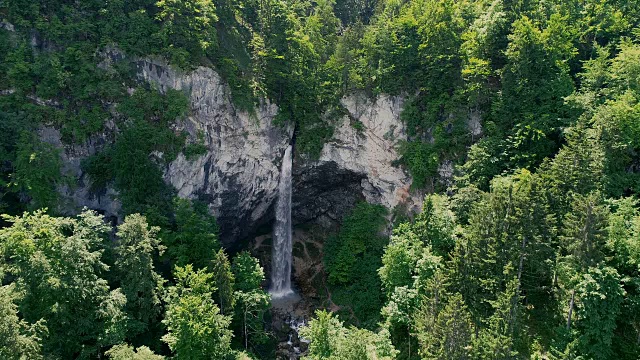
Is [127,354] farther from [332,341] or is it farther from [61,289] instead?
[332,341]

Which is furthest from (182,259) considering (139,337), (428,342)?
(428,342)

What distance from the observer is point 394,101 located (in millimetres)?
41500

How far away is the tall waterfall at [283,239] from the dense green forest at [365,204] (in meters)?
2.74

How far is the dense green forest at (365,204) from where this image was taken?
24641 mm

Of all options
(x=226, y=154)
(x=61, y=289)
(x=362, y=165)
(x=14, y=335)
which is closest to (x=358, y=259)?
(x=362, y=165)

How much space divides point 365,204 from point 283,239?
8.89 metres

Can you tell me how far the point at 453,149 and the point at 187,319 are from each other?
2457 cm

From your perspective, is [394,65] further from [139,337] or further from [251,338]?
[139,337]

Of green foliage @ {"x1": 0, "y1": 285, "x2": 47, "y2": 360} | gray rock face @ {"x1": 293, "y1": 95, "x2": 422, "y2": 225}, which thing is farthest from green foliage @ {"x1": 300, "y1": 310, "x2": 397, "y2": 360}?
gray rock face @ {"x1": 293, "y1": 95, "x2": 422, "y2": 225}

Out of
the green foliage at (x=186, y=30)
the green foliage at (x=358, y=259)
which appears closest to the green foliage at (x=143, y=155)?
the green foliage at (x=186, y=30)

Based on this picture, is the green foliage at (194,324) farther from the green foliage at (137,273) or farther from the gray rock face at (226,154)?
the gray rock face at (226,154)

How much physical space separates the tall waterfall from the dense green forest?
2.74m

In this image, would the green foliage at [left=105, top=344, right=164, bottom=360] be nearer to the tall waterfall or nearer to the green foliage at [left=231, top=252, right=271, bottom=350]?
the green foliage at [left=231, top=252, right=271, bottom=350]

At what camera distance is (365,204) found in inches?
1690
